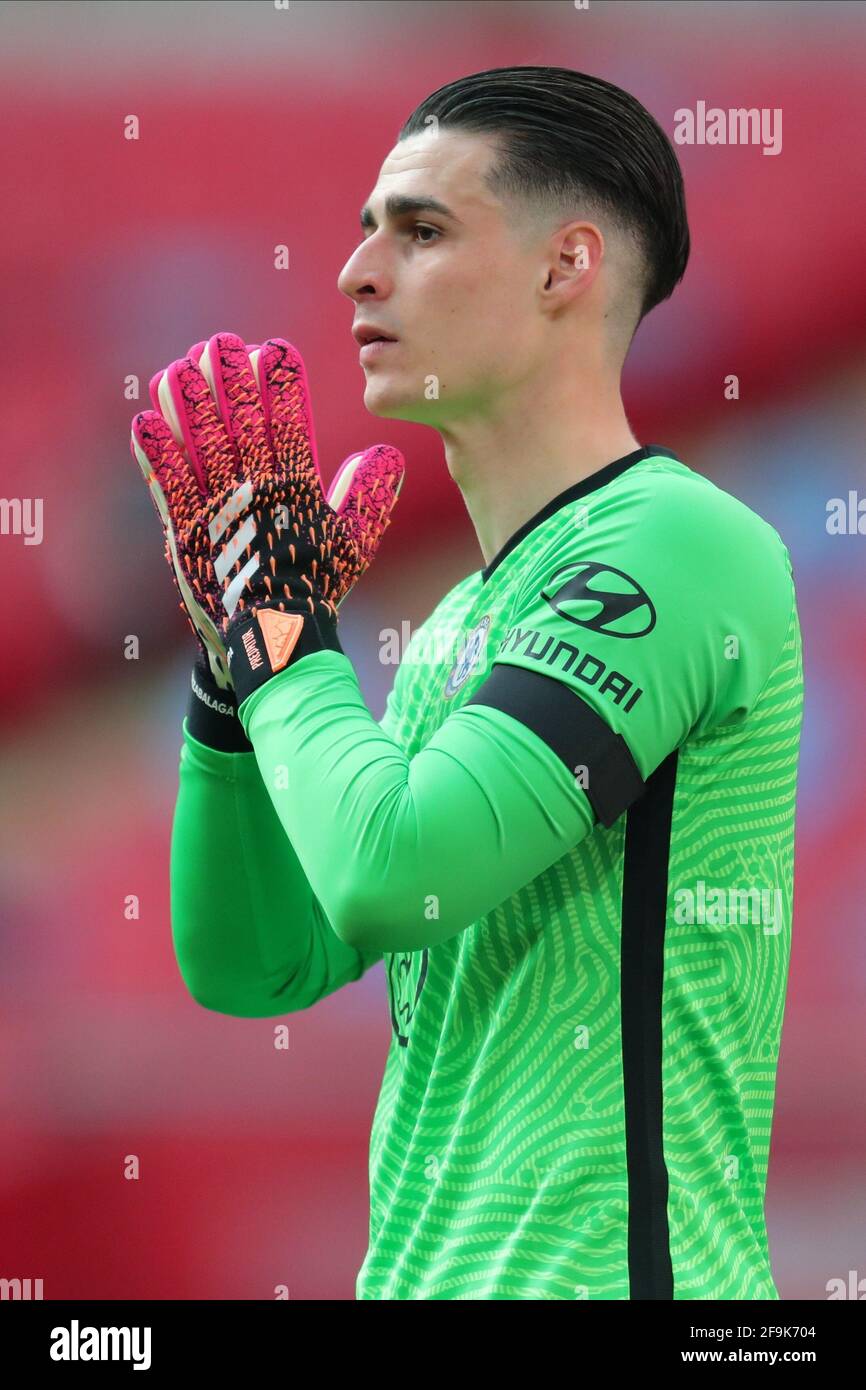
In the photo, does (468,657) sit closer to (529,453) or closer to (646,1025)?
(529,453)

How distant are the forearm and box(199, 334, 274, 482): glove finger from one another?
255mm

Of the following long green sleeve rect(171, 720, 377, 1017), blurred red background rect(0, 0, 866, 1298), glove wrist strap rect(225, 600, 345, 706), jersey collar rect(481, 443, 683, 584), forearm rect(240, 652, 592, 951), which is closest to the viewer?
forearm rect(240, 652, 592, 951)

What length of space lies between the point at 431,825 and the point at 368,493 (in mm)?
402

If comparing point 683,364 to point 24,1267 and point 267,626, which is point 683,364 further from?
point 24,1267

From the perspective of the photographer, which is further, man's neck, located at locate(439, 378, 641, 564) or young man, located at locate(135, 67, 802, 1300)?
man's neck, located at locate(439, 378, 641, 564)

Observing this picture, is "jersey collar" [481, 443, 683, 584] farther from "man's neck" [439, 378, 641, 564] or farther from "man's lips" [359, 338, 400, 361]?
"man's lips" [359, 338, 400, 361]

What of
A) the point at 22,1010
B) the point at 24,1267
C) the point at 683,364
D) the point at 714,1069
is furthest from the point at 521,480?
the point at 24,1267

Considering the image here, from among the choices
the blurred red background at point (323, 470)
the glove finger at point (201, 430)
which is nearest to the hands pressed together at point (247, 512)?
the glove finger at point (201, 430)

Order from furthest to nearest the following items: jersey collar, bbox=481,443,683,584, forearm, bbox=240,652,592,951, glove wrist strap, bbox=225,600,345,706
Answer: jersey collar, bbox=481,443,683,584 → glove wrist strap, bbox=225,600,345,706 → forearm, bbox=240,652,592,951

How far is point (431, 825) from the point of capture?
3.11 ft

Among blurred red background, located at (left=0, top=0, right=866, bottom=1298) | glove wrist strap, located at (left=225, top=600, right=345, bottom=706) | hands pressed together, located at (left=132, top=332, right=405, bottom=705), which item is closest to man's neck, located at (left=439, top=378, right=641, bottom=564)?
hands pressed together, located at (left=132, top=332, right=405, bottom=705)

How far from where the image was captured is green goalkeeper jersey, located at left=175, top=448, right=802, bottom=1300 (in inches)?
38.0

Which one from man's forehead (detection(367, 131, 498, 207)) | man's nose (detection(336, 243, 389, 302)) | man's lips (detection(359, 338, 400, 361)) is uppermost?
man's forehead (detection(367, 131, 498, 207))

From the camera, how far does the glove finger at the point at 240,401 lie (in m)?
1.14
